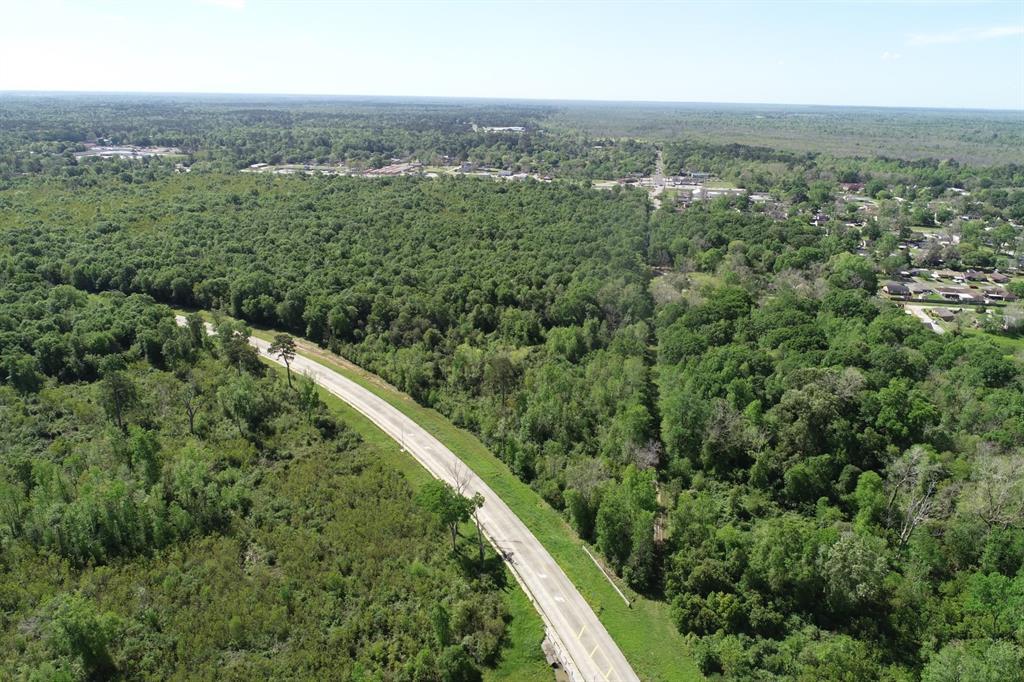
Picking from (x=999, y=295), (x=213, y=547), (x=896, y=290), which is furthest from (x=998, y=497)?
(x=999, y=295)

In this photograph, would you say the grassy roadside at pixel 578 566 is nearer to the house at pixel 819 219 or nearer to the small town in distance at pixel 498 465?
the small town in distance at pixel 498 465

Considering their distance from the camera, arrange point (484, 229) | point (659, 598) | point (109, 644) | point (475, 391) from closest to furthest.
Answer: point (109, 644)
point (659, 598)
point (475, 391)
point (484, 229)

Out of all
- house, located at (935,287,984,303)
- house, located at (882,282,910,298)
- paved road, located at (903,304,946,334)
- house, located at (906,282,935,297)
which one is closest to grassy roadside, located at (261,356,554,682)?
paved road, located at (903,304,946,334)

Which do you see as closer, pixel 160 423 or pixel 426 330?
pixel 160 423

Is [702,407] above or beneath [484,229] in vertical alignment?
beneath

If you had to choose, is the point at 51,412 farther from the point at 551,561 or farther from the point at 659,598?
the point at 659,598

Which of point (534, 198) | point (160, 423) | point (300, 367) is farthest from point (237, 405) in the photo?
point (534, 198)

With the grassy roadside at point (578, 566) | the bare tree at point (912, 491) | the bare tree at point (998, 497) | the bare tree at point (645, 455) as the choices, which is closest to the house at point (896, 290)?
the bare tree at point (912, 491)
